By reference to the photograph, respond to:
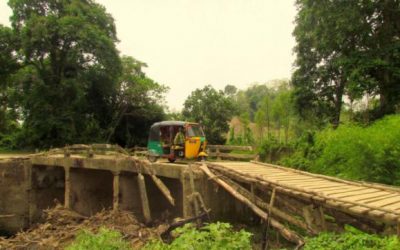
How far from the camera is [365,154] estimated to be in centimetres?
1136

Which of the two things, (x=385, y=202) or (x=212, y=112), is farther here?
(x=212, y=112)

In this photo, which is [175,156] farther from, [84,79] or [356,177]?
[84,79]

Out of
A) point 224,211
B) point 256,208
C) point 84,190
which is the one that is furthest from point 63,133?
point 256,208

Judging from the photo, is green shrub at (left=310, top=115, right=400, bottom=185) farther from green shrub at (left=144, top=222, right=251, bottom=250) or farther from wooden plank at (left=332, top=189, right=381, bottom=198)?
green shrub at (left=144, top=222, right=251, bottom=250)

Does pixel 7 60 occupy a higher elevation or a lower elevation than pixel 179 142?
higher

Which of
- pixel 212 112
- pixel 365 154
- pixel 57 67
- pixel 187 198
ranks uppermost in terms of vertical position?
pixel 57 67

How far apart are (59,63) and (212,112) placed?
13.2m

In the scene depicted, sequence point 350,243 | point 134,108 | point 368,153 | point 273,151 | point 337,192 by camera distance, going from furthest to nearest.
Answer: point 134,108, point 273,151, point 368,153, point 337,192, point 350,243

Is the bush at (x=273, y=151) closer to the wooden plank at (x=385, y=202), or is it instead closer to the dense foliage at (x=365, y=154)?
the dense foliage at (x=365, y=154)

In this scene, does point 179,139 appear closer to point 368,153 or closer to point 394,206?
point 368,153

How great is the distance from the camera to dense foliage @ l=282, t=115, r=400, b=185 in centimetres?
1092

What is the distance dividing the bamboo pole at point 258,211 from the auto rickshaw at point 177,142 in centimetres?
303

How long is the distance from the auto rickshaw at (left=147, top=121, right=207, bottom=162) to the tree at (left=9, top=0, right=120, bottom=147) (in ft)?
47.2

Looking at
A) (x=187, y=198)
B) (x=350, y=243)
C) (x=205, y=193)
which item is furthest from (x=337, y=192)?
(x=187, y=198)
